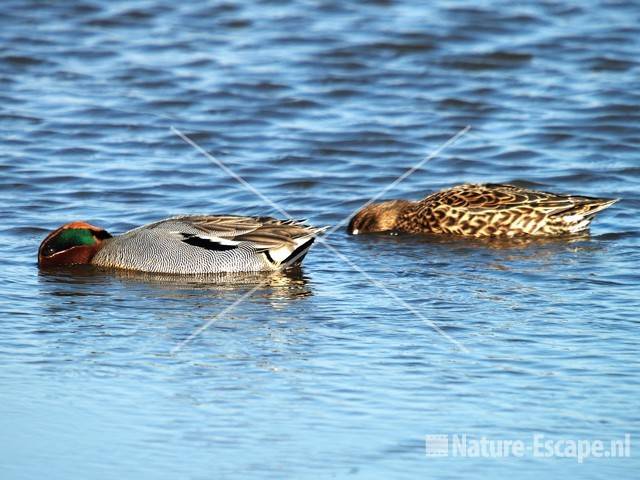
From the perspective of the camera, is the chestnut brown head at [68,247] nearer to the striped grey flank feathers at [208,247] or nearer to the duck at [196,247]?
the duck at [196,247]

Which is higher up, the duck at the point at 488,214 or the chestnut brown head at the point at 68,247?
the chestnut brown head at the point at 68,247

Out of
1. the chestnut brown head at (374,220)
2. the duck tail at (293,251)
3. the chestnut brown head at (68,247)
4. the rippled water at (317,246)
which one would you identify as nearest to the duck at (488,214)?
the chestnut brown head at (374,220)

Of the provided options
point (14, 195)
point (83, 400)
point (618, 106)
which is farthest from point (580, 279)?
point (618, 106)

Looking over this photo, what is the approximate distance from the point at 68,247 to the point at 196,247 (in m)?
1.05

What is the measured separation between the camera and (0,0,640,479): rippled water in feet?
23.4

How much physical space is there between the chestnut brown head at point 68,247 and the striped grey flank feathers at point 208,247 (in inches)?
6.8

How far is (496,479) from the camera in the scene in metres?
6.51

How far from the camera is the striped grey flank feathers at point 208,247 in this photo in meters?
10.6

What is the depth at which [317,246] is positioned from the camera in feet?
38.6

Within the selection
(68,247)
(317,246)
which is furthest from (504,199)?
(68,247)

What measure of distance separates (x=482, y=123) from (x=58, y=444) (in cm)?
983

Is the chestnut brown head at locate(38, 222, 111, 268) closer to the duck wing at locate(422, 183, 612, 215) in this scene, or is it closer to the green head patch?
the green head patch

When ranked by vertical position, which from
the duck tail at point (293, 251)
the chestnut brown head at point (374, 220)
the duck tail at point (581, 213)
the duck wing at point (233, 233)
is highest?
the duck wing at point (233, 233)

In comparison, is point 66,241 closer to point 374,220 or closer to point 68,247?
point 68,247
